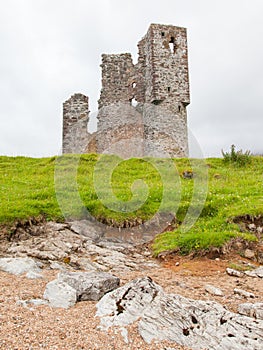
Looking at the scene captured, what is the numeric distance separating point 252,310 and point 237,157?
51.4ft

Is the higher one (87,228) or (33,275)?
(87,228)

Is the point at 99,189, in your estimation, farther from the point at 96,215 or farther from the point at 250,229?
the point at 250,229

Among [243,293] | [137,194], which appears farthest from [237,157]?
[243,293]

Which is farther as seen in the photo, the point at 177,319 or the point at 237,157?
the point at 237,157

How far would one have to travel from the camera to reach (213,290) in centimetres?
663

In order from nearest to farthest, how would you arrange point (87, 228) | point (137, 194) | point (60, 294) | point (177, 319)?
point (177, 319), point (60, 294), point (87, 228), point (137, 194)

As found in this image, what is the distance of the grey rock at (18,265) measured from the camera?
289 inches

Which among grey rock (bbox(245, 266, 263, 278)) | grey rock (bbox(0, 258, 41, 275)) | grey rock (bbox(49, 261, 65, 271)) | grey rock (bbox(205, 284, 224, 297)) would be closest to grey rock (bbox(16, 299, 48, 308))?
grey rock (bbox(0, 258, 41, 275))

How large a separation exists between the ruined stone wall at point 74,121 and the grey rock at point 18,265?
22804 mm

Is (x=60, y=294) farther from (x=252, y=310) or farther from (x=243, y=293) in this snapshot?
(x=243, y=293)

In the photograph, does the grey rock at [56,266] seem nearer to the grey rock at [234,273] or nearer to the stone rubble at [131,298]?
the stone rubble at [131,298]

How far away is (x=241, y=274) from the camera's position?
7551 mm

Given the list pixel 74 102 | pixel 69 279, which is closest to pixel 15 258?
pixel 69 279

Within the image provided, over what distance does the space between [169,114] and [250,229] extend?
19.3 meters
